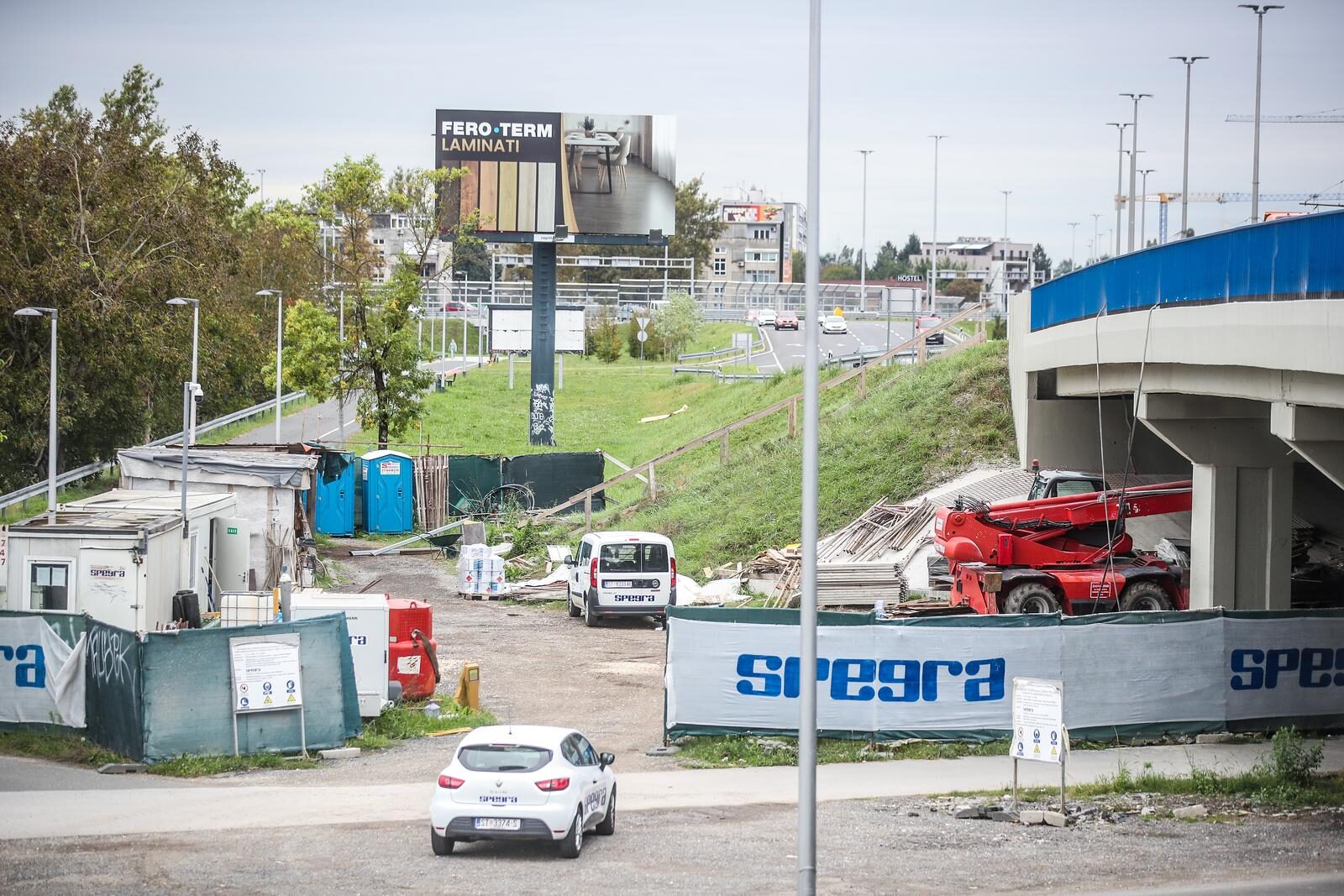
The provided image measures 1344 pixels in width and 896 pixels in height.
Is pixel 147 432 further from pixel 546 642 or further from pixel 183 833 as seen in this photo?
pixel 183 833

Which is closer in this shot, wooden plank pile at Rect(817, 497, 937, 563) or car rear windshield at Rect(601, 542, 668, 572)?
car rear windshield at Rect(601, 542, 668, 572)

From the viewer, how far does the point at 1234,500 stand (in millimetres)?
23422

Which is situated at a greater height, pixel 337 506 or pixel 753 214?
pixel 753 214

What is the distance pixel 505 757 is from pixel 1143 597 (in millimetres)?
15978

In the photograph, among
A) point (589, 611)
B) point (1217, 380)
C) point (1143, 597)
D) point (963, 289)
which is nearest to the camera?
point (1217, 380)

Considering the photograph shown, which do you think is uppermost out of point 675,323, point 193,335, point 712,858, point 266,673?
point 675,323

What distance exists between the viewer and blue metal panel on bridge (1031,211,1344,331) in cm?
1628

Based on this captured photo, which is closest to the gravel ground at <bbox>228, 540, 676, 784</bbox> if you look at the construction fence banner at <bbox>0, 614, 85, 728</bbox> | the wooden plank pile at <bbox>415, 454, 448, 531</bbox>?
the construction fence banner at <bbox>0, 614, 85, 728</bbox>

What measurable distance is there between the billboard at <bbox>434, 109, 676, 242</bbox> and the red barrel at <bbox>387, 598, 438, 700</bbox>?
1517 inches

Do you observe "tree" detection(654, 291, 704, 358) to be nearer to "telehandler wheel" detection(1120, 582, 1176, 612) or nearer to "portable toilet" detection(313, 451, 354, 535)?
"portable toilet" detection(313, 451, 354, 535)

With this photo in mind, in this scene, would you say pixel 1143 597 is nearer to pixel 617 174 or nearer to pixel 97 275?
pixel 97 275

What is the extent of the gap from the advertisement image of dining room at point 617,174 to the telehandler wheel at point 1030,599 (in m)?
36.4

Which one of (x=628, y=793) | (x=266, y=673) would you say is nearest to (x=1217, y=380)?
(x=628, y=793)

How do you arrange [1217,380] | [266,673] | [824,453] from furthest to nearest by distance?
1. [824,453]
2. [1217,380]
3. [266,673]
